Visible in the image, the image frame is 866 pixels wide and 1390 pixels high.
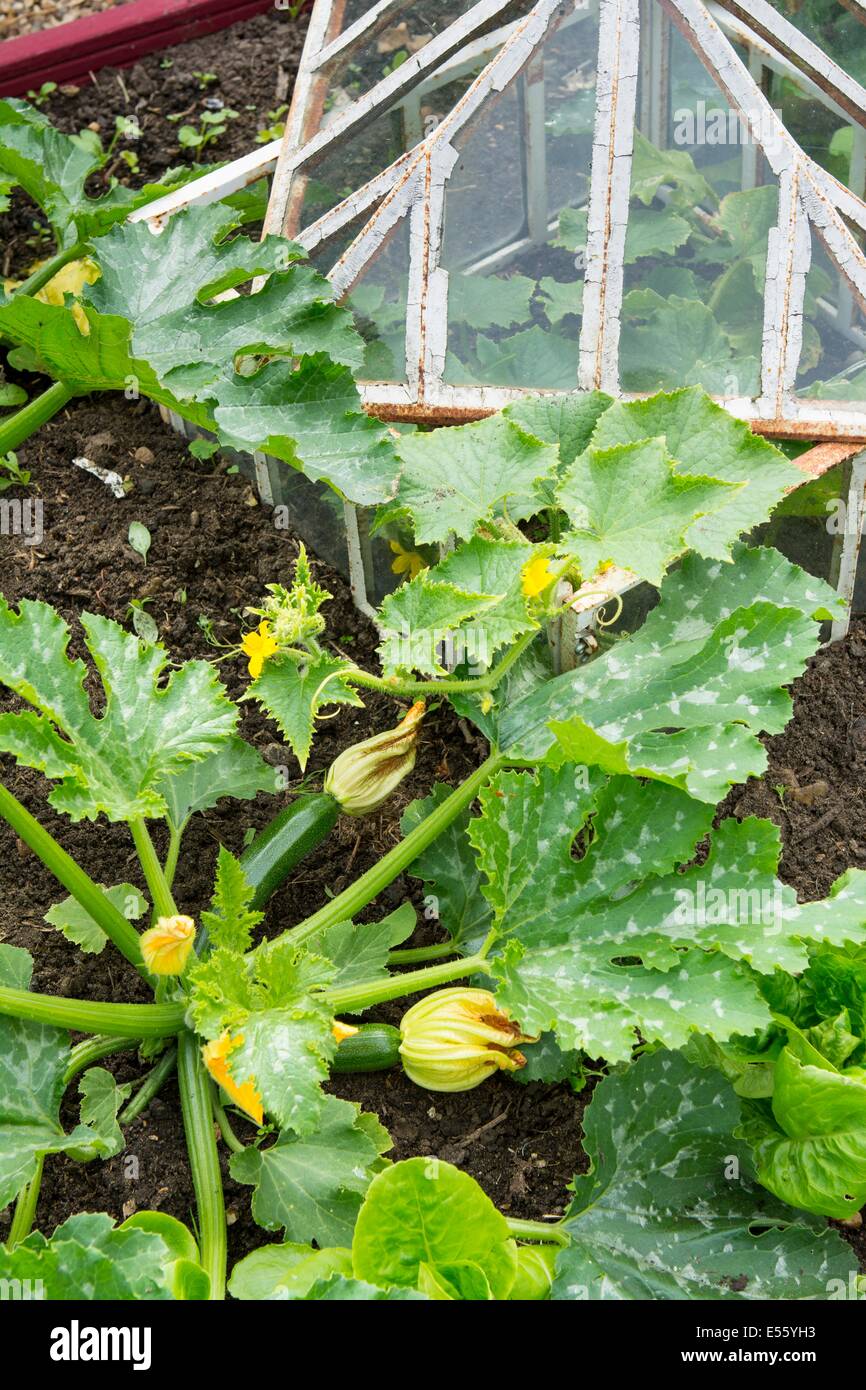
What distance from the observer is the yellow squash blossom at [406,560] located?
3.04 metres

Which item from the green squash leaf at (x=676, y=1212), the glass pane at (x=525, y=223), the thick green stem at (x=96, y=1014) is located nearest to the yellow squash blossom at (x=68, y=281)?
the glass pane at (x=525, y=223)

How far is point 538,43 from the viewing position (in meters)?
2.92

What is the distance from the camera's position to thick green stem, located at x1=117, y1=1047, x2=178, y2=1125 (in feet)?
8.03

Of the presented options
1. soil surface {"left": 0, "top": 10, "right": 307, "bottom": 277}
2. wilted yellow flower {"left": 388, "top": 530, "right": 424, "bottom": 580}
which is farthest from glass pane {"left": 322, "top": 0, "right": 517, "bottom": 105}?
wilted yellow flower {"left": 388, "top": 530, "right": 424, "bottom": 580}

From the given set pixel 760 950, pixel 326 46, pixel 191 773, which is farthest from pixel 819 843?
pixel 326 46

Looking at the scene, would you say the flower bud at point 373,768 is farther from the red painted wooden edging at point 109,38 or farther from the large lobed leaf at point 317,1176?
the red painted wooden edging at point 109,38

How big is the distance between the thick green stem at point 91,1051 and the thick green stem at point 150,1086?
59 millimetres

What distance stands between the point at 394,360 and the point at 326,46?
87cm

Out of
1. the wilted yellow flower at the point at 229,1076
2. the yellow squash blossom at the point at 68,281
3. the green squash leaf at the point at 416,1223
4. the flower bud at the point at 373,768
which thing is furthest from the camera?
the yellow squash blossom at the point at 68,281

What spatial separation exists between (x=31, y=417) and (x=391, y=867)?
1311 millimetres

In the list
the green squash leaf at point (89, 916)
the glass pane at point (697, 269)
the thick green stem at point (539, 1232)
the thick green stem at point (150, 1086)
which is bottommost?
the thick green stem at point (539, 1232)

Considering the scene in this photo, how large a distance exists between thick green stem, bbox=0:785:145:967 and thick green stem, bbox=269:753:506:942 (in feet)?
0.91

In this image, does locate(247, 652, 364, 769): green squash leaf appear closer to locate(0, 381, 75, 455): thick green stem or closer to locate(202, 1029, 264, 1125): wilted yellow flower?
locate(202, 1029, 264, 1125): wilted yellow flower
